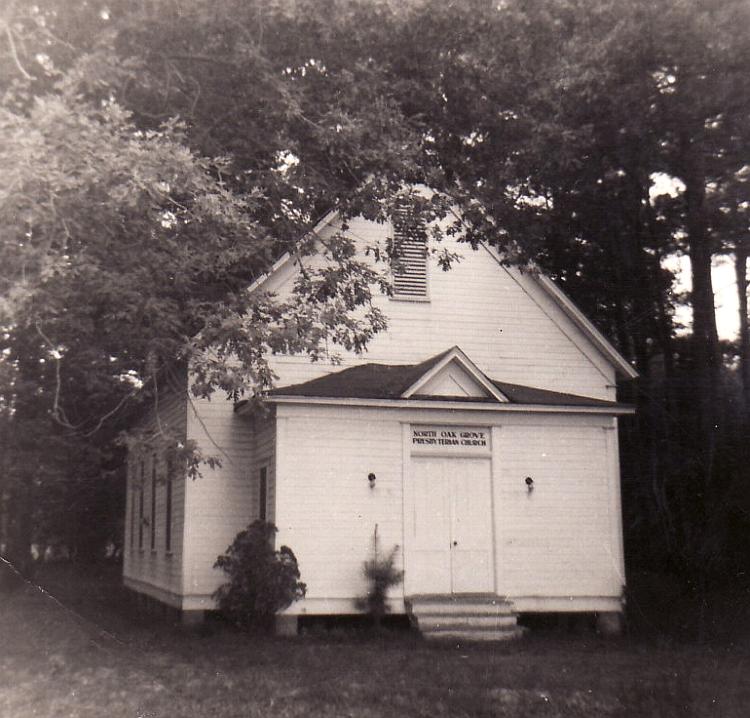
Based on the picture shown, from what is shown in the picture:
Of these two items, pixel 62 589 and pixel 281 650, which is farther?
pixel 62 589

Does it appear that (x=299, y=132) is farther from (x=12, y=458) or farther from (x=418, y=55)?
(x=12, y=458)

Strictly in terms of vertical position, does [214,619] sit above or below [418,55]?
below

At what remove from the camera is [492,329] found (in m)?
18.3

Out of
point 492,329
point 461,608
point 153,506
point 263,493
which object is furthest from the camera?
point 153,506

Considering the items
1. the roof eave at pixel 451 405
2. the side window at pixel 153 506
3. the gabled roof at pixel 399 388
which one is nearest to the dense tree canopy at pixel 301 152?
the gabled roof at pixel 399 388

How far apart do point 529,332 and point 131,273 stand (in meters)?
8.87

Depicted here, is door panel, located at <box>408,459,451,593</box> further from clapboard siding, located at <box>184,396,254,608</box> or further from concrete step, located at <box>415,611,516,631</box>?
clapboard siding, located at <box>184,396,254,608</box>

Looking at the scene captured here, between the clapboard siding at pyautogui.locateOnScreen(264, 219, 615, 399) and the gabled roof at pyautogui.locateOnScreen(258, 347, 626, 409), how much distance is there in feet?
2.24

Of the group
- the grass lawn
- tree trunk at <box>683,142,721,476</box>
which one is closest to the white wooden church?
the grass lawn

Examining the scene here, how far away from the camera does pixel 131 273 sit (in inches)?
461

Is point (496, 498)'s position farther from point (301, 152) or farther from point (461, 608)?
point (301, 152)

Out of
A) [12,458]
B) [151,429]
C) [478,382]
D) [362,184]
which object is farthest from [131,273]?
[12,458]

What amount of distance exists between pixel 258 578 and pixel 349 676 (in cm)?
374

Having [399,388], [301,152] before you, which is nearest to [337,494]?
[399,388]
